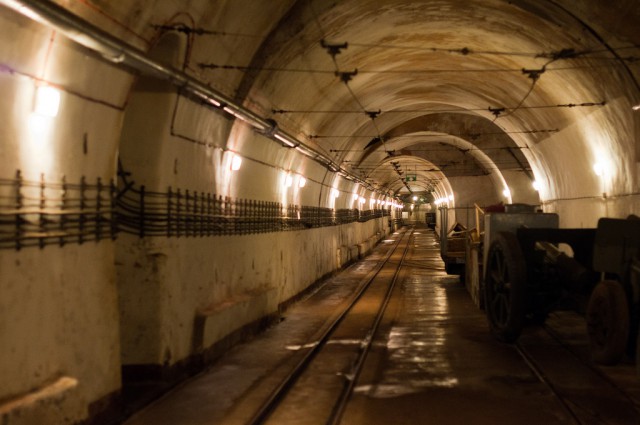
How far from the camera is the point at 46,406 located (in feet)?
16.9

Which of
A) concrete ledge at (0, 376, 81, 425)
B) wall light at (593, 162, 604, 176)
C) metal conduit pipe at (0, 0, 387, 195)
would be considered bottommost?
concrete ledge at (0, 376, 81, 425)

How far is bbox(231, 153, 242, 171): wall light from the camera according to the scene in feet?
35.0

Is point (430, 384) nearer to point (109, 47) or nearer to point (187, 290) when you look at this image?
point (187, 290)

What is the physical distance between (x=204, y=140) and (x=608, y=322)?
18.4ft

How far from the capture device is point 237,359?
9.62 meters

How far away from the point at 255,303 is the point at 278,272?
9.07ft

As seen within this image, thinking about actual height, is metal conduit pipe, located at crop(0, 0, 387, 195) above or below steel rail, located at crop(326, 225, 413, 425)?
above

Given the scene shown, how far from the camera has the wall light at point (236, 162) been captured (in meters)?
10.7

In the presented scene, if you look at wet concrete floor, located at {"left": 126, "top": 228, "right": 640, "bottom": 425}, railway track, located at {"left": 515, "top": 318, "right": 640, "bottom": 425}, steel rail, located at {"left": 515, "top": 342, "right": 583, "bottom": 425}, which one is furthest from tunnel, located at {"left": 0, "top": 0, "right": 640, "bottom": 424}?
steel rail, located at {"left": 515, "top": 342, "right": 583, "bottom": 425}

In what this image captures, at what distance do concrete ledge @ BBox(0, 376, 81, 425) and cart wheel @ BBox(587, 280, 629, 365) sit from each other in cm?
475

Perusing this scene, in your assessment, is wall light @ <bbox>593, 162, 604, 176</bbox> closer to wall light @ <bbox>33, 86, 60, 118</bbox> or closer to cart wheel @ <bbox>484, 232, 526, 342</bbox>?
cart wheel @ <bbox>484, 232, 526, 342</bbox>

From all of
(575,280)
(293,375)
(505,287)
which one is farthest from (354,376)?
(575,280)

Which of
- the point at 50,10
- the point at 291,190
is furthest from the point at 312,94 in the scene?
the point at 50,10

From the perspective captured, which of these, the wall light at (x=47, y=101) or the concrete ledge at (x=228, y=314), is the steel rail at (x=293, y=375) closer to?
the concrete ledge at (x=228, y=314)
